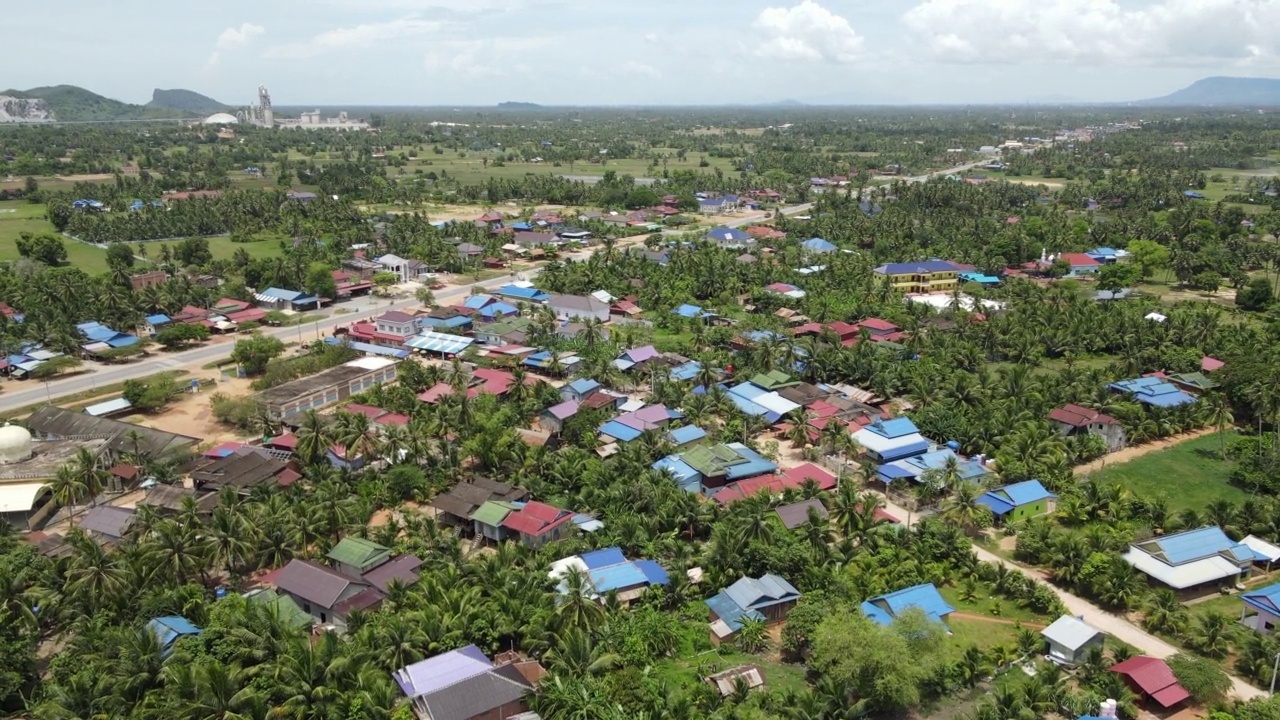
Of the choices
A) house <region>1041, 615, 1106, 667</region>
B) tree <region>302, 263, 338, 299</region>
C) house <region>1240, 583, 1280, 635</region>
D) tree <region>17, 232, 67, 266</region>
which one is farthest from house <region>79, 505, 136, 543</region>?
tree <region>17, 232, 67, 266</region>

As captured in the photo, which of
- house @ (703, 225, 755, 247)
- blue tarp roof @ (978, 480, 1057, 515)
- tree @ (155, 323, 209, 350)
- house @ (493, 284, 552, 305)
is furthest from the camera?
house @ (703, 225, 755, 247)

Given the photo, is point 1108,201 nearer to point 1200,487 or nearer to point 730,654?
point 1200,487

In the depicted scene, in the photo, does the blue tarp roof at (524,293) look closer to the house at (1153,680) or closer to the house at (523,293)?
the house at (523,293)

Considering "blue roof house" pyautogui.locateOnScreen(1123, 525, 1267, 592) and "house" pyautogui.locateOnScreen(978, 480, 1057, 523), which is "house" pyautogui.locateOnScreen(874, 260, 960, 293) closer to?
"house" pyautogui.locateOnScreen(978, 480, 1057, 523)

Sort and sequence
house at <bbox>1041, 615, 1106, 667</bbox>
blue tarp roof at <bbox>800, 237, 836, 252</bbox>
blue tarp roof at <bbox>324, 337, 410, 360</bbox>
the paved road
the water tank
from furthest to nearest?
blue tarp roof at <bbox>800, 237, 836, 252</bbox>, blue tarp roof at <bbox>324, 337, 410, 360</bbox>, the water tank, house at <bbox>1041, 615, 1106, 667</bbox>, the paved road

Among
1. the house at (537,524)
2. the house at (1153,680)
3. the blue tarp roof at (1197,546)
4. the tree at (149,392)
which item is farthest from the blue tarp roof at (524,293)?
the house at (1153,680)

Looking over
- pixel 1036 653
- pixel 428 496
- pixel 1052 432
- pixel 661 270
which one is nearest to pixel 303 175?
pixel 661 270

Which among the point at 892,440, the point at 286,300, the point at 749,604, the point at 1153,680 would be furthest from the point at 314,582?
the point at 286,300
